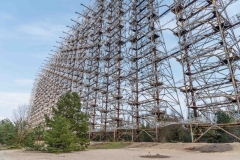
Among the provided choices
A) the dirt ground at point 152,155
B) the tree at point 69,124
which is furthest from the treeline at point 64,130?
the dirt ground at point 152,155

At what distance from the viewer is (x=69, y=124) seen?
14.9 m

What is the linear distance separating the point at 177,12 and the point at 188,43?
13.1ft

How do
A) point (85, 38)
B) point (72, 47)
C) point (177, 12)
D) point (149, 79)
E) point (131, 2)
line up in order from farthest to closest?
1. point (72, 47)
2. point (85, 38)
3. point (131, 2)
4. point (149, 79)
5. point (177, 12)

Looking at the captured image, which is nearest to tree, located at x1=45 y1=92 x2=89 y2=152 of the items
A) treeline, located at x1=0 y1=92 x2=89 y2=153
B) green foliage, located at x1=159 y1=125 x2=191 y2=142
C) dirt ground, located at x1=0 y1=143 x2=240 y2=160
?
treeline, located at x1=0 y1=92 x2=89 y2=153

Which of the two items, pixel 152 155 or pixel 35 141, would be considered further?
pixel 35 141

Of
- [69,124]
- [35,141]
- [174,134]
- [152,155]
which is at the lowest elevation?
[152,155]

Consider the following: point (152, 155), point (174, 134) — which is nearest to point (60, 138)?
point (152, 155)

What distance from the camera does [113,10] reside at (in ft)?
113

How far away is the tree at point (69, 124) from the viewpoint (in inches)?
548

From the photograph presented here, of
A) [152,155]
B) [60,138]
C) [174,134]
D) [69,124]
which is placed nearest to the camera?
[152,155]

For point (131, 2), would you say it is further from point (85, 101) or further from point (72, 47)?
point (72, 47)

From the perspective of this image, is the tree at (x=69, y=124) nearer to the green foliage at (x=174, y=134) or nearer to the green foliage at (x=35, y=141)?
the green foliage at (x=35, y=141)

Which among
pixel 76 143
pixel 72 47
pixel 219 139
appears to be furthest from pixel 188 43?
pixel 72 47

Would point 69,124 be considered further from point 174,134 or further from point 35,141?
point 174,134
